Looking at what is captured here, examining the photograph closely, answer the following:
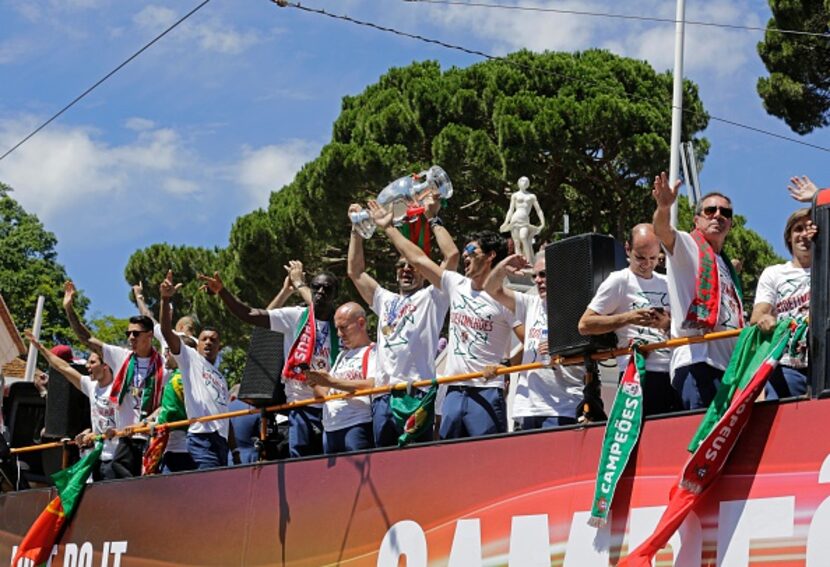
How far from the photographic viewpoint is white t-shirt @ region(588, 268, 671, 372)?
5977mm

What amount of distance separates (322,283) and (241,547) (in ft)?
5.74

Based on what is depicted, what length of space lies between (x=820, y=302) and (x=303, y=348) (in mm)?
3845

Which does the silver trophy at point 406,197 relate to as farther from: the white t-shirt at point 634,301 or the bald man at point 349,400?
the white t-shirt at point 634,301

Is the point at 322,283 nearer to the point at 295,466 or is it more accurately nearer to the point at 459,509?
the point at 295,466

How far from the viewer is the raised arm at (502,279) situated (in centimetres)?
655

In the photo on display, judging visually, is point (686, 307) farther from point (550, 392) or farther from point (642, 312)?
point (550, 392)

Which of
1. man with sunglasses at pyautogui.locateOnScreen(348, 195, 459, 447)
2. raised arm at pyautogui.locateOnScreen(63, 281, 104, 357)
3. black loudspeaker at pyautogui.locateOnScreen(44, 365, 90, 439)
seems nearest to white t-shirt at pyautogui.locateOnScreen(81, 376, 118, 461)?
raised arm at pyautogui.locateOnScreen(63, 281, 104, 357)

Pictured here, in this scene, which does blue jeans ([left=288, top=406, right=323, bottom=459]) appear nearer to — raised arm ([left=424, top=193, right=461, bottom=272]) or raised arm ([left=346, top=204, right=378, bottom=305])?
raised arm ([left=346, top=204, right=378, bottom=305])

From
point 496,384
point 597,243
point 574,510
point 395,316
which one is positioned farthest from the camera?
point 395,316

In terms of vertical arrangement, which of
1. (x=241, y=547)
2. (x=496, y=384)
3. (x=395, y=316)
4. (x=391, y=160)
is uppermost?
(x=391, y=160)

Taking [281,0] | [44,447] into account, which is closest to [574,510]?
[44,447]

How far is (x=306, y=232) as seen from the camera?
29297 millimetres

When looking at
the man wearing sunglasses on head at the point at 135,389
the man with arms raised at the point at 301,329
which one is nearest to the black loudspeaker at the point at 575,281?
the man with arms raised at the point at 301,329

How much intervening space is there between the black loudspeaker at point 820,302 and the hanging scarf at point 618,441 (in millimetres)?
881
